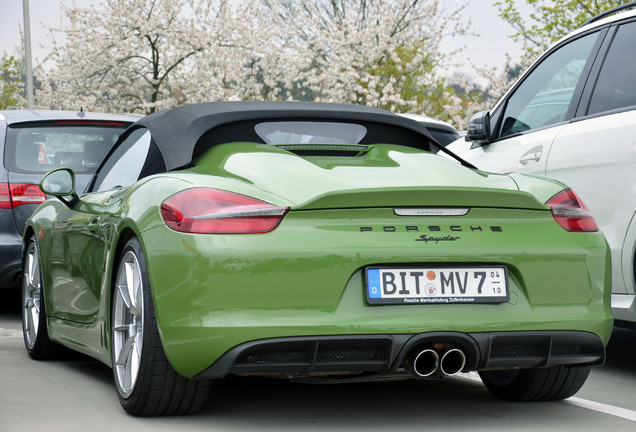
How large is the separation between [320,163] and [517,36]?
2571 cm

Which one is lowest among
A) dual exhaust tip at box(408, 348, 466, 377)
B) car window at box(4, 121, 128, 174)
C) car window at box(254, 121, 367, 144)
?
car window at box(4, 121, 128, 174)

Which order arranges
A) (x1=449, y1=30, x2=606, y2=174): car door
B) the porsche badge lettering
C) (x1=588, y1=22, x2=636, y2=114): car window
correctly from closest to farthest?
the porsche badge lettering → (x1=588, y1=22, x2=636, y2=114): car window → (x1=449, y1=30, x2=606, y2=174): car door

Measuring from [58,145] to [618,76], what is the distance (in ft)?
14.8

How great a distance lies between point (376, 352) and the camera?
4.13 metres

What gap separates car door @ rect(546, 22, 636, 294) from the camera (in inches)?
223

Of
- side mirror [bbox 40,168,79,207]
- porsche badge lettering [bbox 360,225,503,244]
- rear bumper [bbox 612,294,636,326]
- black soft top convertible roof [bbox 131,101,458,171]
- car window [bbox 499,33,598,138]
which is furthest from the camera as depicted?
car window [bbox 499,33,598,138]

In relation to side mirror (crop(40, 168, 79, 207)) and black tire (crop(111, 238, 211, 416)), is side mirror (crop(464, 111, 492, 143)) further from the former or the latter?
black tire (crop(111, 238, 211, 416))

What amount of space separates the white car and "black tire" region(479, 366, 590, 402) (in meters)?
0.83

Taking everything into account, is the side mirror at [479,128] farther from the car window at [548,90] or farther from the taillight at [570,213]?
the taillight at [570,213]

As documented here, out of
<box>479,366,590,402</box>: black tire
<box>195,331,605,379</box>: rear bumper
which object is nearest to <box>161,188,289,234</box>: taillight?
<box>195,331,605,379</box>: rear bumper

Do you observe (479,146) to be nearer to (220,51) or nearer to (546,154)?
(546,154)

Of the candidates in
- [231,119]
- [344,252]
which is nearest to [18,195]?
[231,119]

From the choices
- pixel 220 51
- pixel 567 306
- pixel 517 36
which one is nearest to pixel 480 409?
pixel 567 306

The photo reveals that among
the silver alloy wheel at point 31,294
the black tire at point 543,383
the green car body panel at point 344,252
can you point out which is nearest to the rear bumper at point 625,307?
the black tire at point 543,383
